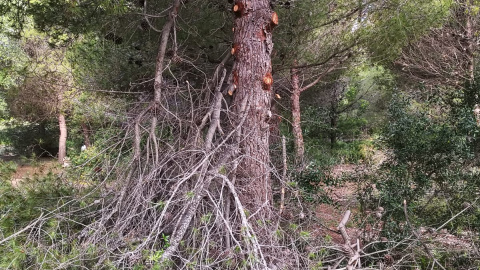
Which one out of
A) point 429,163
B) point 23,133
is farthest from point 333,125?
point 23,133

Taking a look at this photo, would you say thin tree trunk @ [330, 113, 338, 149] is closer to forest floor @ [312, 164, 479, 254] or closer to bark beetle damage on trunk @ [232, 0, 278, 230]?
forest floor @ [312, 164, 479, 254]

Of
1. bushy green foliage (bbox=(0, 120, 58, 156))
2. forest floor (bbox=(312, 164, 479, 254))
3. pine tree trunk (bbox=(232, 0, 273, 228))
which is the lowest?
bushy green foliage (bbox=(0, 120, 58, 156))

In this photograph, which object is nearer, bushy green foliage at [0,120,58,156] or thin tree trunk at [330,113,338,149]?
thin tree trunk at [330,113,338,149]

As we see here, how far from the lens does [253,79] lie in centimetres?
327

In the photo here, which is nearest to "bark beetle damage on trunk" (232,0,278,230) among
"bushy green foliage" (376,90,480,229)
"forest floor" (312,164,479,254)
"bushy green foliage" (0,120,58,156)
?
"forest floor" (312,164,479,254)

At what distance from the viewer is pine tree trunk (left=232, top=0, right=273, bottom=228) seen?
316cm

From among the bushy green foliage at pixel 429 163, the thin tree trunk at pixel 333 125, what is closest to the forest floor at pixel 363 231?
the bushy green foliage at pixel 429 163

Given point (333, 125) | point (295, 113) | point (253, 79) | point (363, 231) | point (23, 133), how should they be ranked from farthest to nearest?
point (23, 133) < point (333, 125) < point (295, 113) < point (363, 231) < point (253, 79)

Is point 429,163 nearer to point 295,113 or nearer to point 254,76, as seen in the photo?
point 254,76

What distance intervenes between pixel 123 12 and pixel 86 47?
2.27 meters

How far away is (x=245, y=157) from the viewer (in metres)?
3.04

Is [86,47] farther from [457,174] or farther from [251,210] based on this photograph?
[457,174]

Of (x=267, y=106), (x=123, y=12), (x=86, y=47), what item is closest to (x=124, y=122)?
(x=123, y=12)

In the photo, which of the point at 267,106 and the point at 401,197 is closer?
the point at 267,106
